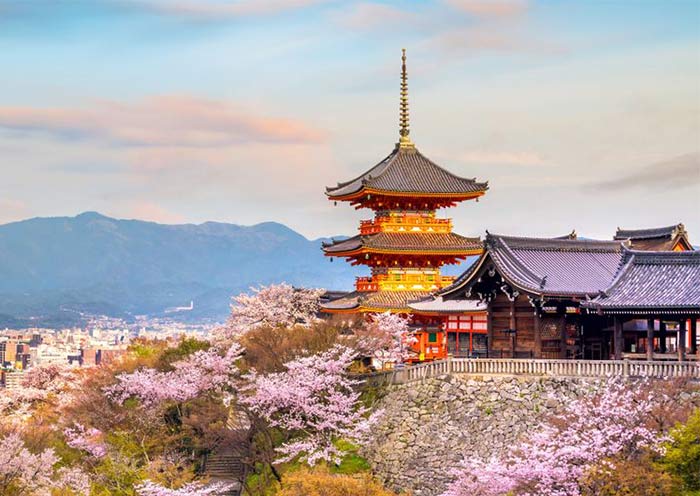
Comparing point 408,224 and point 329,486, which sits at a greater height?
point 408,224

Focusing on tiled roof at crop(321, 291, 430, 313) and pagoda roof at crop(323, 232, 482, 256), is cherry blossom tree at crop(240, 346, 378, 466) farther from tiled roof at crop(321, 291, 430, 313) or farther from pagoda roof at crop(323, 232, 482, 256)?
pagoda roof at crop(323, 232, 482, 256)

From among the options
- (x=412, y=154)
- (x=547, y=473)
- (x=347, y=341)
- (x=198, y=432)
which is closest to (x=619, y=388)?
(x=547, y=473)

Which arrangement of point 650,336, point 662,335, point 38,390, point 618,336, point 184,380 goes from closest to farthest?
point 650,336 → point 618,336 → point 662,335 → point 184,380 → point 38,390

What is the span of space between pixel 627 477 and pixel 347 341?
19.0 m

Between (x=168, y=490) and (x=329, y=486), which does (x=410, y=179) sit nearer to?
(x=168, y=490)

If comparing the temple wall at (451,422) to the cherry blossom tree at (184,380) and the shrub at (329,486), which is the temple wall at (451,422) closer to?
the shrub at (329,486)

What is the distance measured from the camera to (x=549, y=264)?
46.7 meters

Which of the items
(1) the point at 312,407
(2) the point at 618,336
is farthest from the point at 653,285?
(1) the point at 312,407

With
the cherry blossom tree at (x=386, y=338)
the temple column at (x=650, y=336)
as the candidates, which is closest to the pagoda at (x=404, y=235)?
the cherry blossom tree at (x=386, y=338)

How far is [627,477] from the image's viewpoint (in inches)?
1239

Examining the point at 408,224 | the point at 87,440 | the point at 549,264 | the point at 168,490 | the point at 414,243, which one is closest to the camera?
the point at 168,490

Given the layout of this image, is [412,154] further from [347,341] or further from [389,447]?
[389,447]

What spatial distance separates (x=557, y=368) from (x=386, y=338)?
1122 centimetres

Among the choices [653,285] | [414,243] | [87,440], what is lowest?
[87,440]
